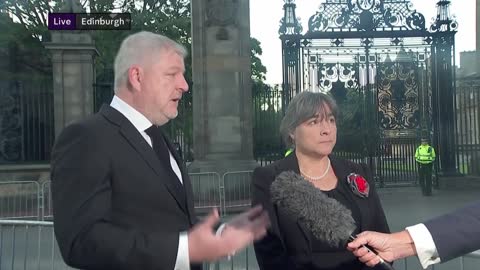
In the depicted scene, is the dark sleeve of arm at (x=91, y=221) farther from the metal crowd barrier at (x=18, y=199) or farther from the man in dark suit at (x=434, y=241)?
the metal crowd barrier at (x=18, y=199)

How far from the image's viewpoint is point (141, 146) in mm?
1915

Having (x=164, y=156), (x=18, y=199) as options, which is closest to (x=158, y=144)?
(x=164, y=156)

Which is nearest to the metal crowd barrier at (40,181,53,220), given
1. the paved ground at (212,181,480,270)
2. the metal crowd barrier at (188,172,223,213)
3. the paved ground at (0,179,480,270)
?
the metal crowd barrier at (188,172,223,213)

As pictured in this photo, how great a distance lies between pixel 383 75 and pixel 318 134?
12025 mm

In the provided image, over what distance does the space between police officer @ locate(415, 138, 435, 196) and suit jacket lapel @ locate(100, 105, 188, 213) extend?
1239 cm

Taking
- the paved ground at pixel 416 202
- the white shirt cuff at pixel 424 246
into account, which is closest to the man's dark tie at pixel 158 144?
the white shirt cuff at pixel 424 246

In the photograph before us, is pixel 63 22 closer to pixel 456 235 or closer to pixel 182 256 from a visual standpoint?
pixel 182 256

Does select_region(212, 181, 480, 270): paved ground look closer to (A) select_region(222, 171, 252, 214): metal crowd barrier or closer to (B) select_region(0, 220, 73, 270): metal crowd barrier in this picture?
(A) select_region(222, 171, 252, 214): metal crowd barrier

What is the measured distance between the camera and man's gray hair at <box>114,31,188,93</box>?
76.1 inches

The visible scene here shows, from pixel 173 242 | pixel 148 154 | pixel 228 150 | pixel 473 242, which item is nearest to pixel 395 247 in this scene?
pixel 473 242

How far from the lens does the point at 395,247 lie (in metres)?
1.73

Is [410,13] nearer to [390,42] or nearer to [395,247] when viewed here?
[390,42]

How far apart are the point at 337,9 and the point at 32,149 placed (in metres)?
8.60

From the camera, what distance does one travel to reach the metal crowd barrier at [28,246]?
4.68m
